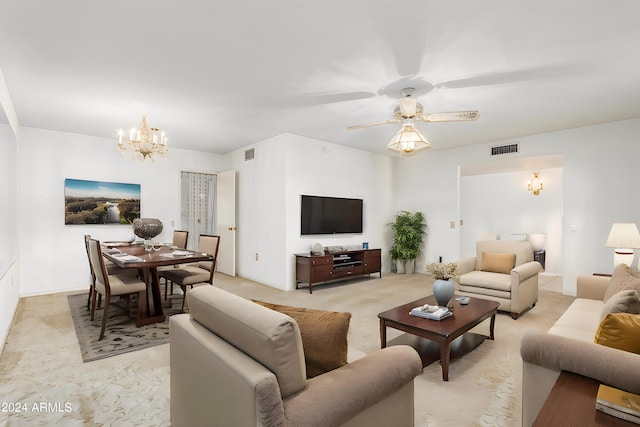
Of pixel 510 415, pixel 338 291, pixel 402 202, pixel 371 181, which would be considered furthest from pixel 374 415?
pixel 402 202

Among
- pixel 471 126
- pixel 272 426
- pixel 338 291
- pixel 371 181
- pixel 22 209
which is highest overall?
pixel 471 126

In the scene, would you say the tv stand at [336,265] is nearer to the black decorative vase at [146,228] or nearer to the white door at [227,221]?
the white door at [227,221]

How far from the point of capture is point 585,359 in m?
1.46

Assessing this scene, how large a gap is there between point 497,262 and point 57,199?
6645 millimetres

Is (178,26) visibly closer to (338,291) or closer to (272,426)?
(272,426)

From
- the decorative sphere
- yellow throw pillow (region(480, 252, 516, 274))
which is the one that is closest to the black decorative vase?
the decorative sphere

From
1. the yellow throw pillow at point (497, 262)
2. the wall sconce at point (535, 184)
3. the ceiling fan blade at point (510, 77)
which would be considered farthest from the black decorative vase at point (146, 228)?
the wall sconce at point (535, 184)

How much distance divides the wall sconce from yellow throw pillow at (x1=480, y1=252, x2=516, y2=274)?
12.5 feet

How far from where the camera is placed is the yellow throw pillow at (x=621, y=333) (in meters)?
1.47

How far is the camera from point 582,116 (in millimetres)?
4352

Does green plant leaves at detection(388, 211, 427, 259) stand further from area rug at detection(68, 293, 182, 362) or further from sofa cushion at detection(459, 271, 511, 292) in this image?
area rug at detection(68, 293, 182, 362)

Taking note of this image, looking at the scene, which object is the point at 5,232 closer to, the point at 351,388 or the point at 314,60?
the point at 314,60

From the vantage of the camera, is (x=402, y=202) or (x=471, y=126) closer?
(x=471, y=126)

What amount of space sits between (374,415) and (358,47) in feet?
8.25
